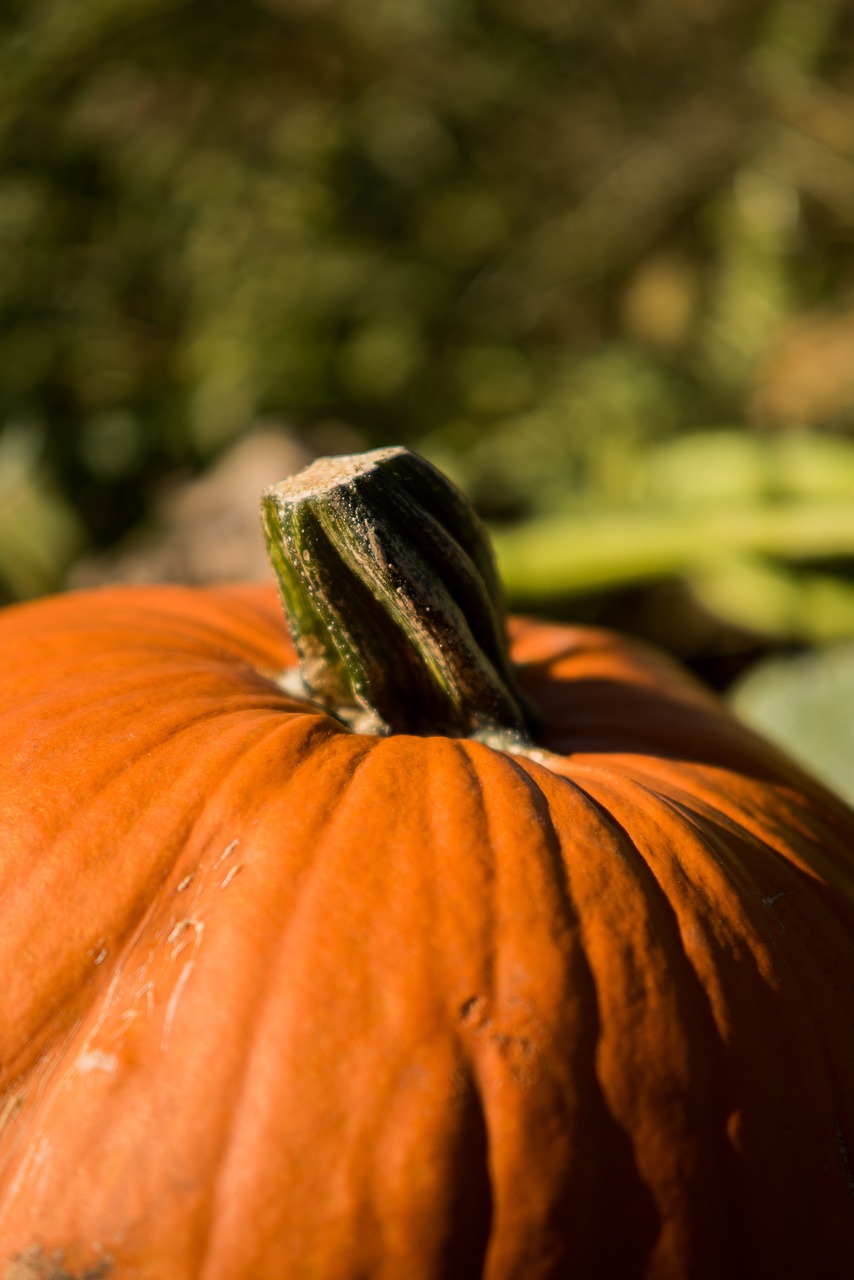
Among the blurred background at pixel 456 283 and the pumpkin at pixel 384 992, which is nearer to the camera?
the pumpkin at pixel 384 992

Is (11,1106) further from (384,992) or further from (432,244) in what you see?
(432,244)

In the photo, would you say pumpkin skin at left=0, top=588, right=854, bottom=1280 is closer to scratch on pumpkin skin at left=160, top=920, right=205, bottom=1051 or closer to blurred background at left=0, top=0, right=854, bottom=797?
scratch on pumpkin skin at left=160, top=920, right=205, bottom=1051

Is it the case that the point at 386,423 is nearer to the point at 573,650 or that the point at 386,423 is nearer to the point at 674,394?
the point at 674,394

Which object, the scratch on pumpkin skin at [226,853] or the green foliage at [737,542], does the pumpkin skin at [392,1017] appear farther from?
the green foliage at [737,542]

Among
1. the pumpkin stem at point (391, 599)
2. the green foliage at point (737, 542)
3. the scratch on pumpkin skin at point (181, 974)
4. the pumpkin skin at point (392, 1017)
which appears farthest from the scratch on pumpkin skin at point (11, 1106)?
the green foliage at point (737, 542)

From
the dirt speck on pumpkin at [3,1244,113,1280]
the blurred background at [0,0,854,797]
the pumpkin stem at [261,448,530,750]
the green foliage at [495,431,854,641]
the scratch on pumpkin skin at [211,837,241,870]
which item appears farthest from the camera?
the blurred background at [0,0,854,797]

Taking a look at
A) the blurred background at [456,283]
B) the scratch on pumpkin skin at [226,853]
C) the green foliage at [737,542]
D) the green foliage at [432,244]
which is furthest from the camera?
the green foliage at [432,244]

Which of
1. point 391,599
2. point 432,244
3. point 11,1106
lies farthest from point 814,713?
point 432,244

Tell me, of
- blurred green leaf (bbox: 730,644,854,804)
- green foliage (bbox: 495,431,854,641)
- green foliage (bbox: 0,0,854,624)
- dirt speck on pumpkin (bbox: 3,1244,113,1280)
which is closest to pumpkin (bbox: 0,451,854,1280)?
dirt speck on pumpkin (bbox: 3,1244,113,1280)
